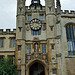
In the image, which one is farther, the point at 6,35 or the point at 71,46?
the point at 6,35

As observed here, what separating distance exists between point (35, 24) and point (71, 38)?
7.19 metres

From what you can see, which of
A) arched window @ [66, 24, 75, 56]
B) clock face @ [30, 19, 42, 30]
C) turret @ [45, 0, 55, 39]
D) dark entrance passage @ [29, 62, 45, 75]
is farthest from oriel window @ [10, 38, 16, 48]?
arched window @ [66, 24, 75, 56]

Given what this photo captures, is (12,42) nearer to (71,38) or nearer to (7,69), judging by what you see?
(7,69)

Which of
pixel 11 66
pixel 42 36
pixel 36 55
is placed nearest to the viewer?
pixel 11 66

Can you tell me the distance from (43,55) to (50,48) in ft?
5.79

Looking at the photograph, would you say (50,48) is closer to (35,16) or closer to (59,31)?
(59,31)

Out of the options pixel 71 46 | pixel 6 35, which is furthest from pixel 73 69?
pixel 6 35

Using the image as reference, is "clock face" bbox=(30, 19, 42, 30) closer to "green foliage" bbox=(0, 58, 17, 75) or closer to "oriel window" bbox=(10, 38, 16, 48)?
"oriel window" bbox=(10, 38, 16, 48)

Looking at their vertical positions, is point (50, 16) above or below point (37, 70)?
above

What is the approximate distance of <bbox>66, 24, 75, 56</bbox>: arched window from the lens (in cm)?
2138

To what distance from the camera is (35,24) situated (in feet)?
77.4

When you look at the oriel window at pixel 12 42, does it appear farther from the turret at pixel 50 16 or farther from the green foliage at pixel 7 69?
the turret at pixel 50 16

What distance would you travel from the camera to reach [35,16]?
24.1 meters

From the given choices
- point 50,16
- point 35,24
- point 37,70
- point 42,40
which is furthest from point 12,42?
point 50,16
